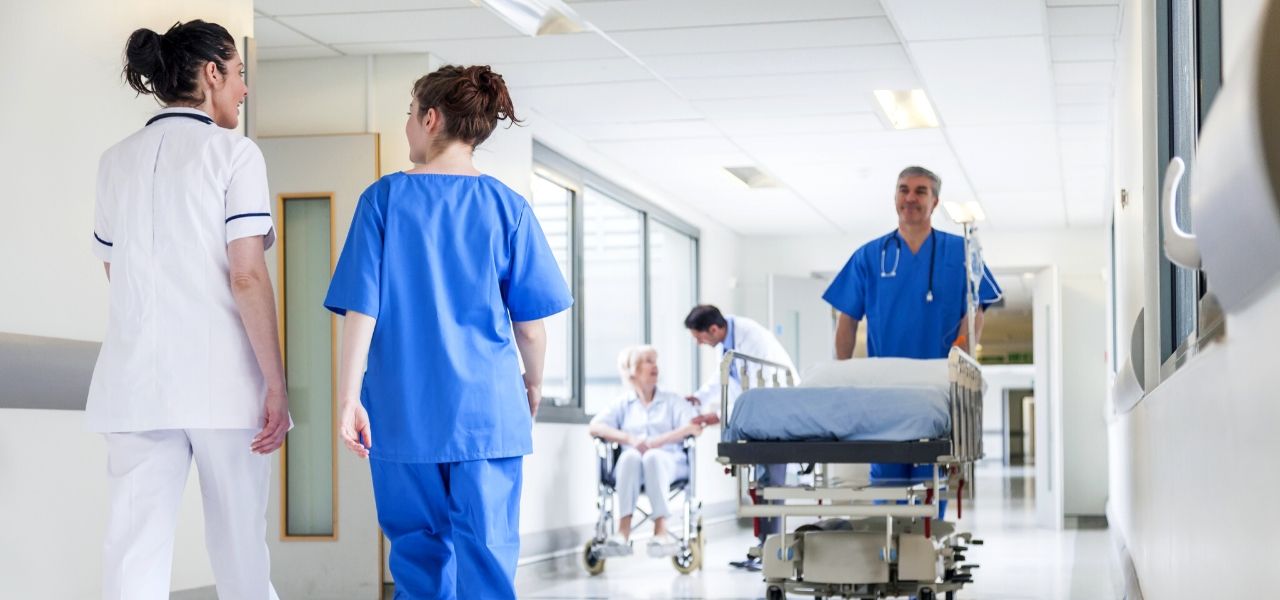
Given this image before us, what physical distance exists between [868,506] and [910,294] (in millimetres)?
930

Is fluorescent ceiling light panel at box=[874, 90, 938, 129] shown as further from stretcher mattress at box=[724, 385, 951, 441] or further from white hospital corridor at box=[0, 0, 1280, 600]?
stretcher mattress at box=[724, 385, 951, 441]

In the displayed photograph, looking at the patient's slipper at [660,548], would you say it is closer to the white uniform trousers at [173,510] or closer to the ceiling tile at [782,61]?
the ceiling tile at [782,61]

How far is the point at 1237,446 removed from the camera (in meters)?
1.22

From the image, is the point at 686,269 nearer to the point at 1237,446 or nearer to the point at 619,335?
the point at 619,335

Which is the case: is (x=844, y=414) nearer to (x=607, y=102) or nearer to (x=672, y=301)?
(x=607, y=102)

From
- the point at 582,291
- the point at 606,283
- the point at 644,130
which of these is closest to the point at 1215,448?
the point at 644,130

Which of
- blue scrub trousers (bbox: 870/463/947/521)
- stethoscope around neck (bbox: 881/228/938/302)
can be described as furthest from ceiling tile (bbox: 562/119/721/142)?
blue scrub trousers (bbox: 870/463/947/521)

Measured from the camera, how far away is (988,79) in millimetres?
6387

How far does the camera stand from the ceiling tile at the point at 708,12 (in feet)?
17.2

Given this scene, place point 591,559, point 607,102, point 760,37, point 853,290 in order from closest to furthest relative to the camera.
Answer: point 853,290
point 760,37
point 607,102
point 591,559

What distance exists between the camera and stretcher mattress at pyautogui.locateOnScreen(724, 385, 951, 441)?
423 cm

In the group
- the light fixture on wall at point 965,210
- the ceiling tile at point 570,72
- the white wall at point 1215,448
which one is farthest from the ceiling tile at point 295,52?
the light fixture on wall at point 965,210

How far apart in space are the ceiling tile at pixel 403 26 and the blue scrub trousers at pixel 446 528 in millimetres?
3143

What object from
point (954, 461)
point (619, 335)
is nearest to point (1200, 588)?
point (954, 461)
